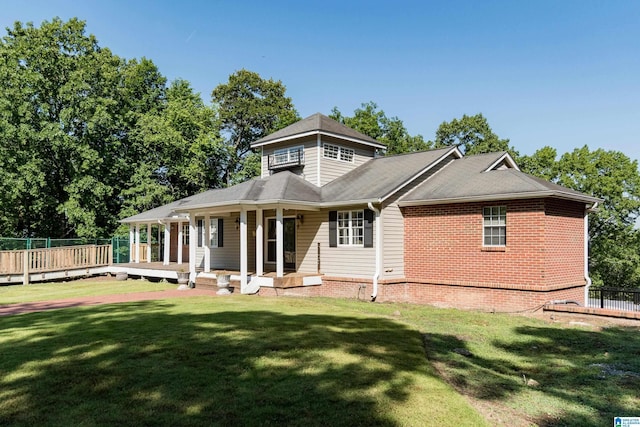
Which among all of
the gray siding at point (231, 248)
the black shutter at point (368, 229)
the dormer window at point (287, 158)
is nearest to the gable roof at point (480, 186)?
the black shutter at point (368, 229)

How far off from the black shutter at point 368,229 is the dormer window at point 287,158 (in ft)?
17.2

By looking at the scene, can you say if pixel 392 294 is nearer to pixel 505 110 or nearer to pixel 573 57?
pixel 573 57

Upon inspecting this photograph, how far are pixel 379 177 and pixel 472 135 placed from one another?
26238mm

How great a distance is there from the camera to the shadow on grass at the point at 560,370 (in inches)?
200

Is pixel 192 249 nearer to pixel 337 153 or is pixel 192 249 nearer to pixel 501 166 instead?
pixel 337 153

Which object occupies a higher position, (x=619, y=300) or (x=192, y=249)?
(x=192, y=249)

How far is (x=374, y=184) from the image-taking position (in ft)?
51.4

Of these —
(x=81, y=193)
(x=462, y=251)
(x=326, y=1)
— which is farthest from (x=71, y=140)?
(x=462, y=251)

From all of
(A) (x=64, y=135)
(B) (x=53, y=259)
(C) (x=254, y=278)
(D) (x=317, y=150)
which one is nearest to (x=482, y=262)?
(C) (x=254, y=278)

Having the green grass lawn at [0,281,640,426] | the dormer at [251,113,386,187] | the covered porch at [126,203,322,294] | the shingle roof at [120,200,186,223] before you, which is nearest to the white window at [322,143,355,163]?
the dormer at [251,113,386,187]

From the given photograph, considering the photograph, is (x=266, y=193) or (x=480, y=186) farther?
(x=266, y=193)

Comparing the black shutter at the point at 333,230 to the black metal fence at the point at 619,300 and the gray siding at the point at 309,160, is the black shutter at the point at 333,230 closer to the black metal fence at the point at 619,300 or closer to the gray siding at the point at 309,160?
the gray siding at the point at 309,160

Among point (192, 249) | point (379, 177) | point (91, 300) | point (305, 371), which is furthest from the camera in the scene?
point (192, 249)

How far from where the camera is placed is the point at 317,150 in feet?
59.7
